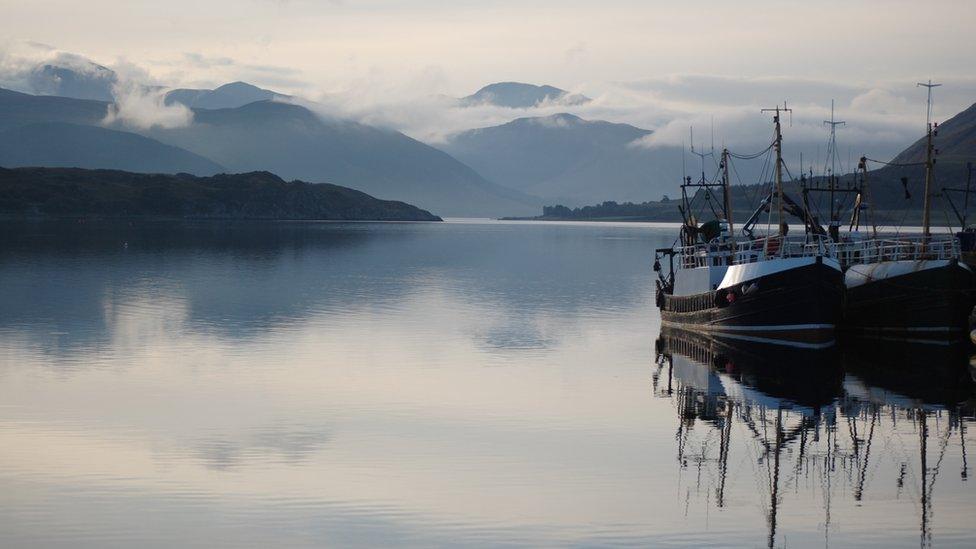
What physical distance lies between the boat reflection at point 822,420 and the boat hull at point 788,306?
1.79 meters

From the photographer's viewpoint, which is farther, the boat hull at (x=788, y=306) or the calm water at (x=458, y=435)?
the boat hull at (x=788, y=306)

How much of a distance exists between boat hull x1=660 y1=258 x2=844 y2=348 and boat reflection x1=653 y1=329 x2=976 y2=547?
179cm

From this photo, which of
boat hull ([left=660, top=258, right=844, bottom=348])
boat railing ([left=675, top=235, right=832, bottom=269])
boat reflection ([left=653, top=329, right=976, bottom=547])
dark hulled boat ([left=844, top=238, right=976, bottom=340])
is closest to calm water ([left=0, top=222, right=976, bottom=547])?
boat reflection ([left=653, top=329, right=976, bottom=547])

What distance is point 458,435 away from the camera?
3941 cm

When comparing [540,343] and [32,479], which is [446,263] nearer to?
[540,343]

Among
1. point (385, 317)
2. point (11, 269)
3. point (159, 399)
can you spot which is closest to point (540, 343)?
point (385, 317)

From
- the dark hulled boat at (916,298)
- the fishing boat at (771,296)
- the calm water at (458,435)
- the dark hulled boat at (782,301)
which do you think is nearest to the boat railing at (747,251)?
the fishing boat at (771,296)

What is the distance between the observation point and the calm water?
2905 centimetres

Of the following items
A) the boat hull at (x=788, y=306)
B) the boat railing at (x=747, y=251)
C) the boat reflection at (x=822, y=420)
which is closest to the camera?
the boat reflection at (x=822, y=420)

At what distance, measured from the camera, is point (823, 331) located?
65.6 meters

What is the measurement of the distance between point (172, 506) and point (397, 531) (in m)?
5.66

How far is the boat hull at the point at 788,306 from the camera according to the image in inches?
2547

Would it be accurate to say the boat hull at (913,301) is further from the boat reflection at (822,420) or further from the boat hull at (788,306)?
the boat hull at (788,306)

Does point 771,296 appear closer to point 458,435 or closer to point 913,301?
point 913,301
